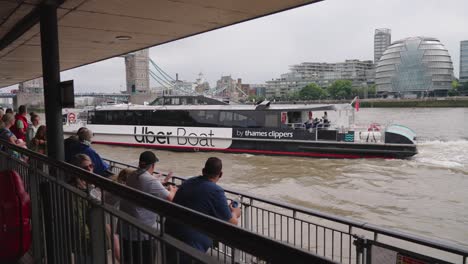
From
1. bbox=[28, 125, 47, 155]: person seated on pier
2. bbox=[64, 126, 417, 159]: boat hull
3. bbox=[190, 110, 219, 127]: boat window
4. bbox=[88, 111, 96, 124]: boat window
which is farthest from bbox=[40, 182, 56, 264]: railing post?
bbox=[88, 111, 96, 124]: boat window

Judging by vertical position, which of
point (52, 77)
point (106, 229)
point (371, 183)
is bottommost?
point (371, 183)

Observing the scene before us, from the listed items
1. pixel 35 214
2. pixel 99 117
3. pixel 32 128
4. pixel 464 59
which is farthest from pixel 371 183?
pixel 464 59

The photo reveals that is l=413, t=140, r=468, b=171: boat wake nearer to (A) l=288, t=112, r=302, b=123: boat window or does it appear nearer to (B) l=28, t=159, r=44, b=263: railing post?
(A) l=288, t=112, r=302, b=123: boat window

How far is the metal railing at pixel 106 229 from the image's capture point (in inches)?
42.3

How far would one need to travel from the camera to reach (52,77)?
408cm

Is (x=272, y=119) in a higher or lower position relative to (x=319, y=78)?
lower

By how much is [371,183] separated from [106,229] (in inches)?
537

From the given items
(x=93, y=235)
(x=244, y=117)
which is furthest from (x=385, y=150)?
(x=93, y=235)

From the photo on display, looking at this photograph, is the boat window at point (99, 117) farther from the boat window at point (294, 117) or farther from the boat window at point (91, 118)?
the boat window at point (294, 117)

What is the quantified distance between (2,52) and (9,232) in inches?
200

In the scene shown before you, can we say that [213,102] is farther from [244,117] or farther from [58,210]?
[58,210]

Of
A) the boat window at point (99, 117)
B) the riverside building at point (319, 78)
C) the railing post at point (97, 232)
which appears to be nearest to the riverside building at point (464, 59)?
the riverside building at point (319, 78)

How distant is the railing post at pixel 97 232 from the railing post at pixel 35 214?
1233mm

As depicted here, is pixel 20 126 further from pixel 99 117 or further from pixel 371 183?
pixel 99 117
